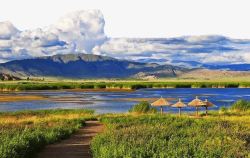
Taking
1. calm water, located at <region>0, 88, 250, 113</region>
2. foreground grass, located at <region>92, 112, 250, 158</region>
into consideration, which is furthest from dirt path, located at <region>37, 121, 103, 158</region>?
calm water, located at <region>0, 88, 250, 113</region>

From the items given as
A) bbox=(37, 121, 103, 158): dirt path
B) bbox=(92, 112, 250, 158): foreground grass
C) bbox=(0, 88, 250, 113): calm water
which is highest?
bbox=(92, 112, 250, 158): foreground grass

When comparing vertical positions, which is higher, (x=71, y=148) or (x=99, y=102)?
(x=71, y=148)

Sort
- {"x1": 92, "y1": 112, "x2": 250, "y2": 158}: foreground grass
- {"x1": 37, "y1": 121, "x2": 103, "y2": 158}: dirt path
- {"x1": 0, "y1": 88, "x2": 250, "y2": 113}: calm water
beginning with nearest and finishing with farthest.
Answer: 1. {"x1": 92, "y1": 112, "x2": 250, "y2": 158}: foreground grass
2. {"x1": 37, "y1": 121, "x2": 103, "y2": 158}: dirt path
3. {"x1": 0, "y1": 88, "x2": 250, "y2": 113}: calm water

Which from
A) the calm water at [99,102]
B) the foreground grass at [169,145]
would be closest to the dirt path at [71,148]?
the foreground grass at [169,145]

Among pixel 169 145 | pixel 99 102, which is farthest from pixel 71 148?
pixel 99 102

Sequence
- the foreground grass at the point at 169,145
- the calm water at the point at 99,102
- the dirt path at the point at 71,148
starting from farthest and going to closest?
the calm water at the point at 99,102
the dirt path at the point at 71,148
the foreground grass at the point at 169,145

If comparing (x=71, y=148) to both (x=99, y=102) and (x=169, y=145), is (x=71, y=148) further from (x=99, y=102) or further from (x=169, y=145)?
(x=99, y=102)

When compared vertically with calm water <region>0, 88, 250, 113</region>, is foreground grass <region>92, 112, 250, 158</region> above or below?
above

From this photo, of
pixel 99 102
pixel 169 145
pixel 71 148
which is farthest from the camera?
pixel 99 102

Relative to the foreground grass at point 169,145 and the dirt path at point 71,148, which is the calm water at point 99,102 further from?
the foreground grass at point 169,145

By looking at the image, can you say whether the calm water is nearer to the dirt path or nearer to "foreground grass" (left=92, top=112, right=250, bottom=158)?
the dirt path

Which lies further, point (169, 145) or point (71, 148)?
point (71, 148)

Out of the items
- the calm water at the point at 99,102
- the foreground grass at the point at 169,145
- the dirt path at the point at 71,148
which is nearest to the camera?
the foreground grass at the point at 169,145

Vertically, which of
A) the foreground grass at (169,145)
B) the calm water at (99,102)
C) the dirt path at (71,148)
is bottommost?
the calm water at (99,102)
